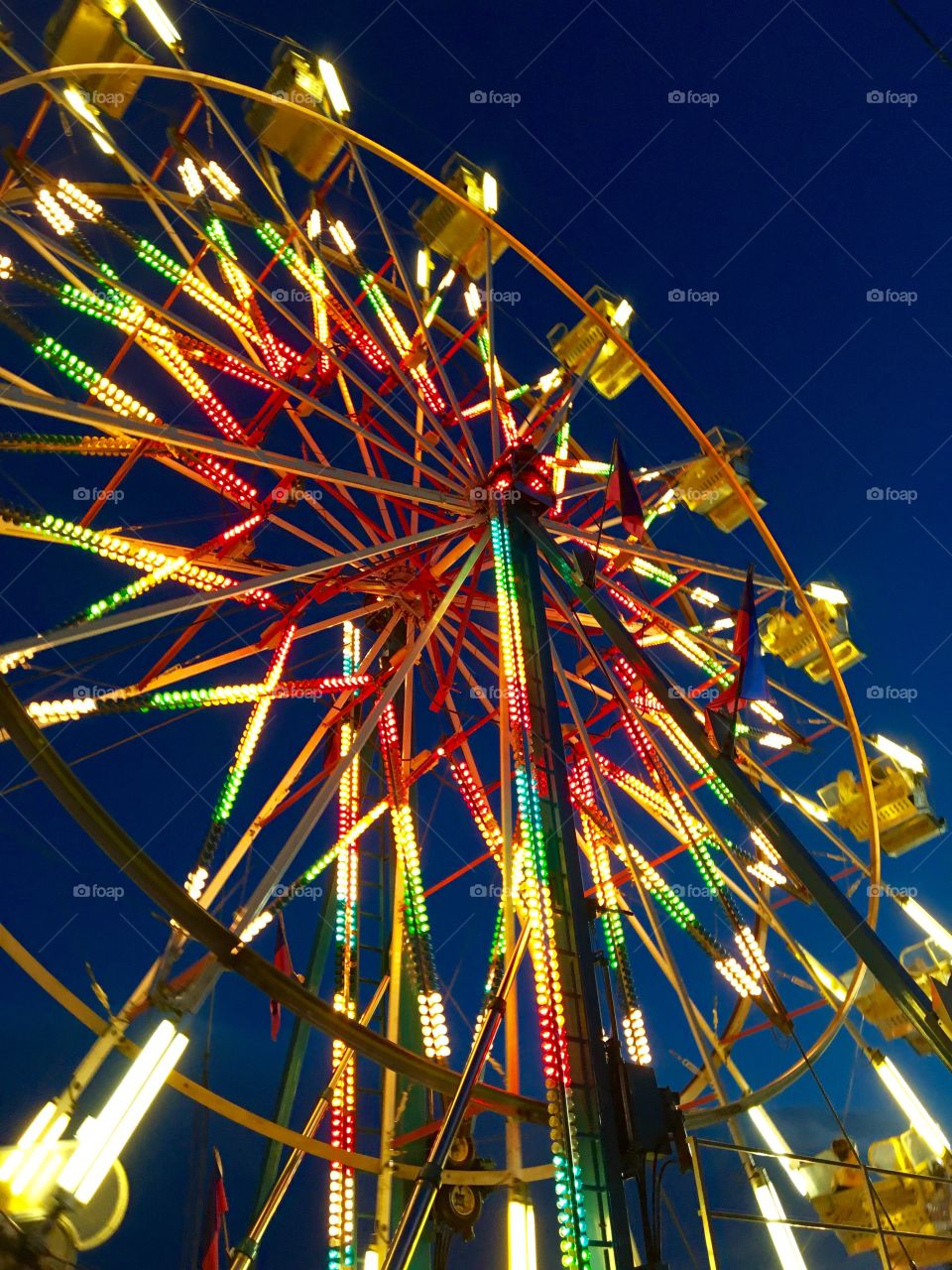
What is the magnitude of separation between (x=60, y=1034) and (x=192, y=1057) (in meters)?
10.5

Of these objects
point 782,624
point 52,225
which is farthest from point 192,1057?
point 52,225

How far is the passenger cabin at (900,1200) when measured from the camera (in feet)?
34.1

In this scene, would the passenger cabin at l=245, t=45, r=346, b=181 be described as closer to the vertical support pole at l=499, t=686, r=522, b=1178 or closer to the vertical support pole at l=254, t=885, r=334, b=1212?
the vertical support pole at l=499, t=686, r=522, b=1178

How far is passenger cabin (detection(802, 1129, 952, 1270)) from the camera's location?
1041 cm

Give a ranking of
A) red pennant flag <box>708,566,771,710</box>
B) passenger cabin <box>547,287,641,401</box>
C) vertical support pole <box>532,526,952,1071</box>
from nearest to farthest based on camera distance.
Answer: vertical support pole <box>532,526,952,1071</box> < red pennant flag <box>708,566,771,710</box> < passenger cabin <box>547,287,641,401</box>

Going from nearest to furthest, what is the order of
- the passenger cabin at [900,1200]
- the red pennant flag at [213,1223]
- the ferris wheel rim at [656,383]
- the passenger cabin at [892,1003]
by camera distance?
the ferris wheel rim at [656,383] → the passenger cabin at [900,1200] → the red pennant flag at [213,1223] → the passenger cabin at [892,1003]

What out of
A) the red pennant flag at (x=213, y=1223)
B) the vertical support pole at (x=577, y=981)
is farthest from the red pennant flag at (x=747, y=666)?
the red pennant flag at (x=213, y=1223)

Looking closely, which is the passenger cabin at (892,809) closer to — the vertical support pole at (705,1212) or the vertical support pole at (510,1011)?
the vertical support pole at (510,1011)

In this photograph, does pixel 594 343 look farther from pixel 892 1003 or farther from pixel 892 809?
pixel 892 1003

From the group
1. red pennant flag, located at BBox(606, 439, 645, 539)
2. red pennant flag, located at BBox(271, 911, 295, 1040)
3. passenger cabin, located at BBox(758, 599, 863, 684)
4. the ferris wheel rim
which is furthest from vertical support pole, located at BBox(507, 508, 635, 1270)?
passenger cabin, located at BBox(758, 599, 863, 684)

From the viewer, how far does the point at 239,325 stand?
1089cm

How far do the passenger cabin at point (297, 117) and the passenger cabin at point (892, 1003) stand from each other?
45.1 ft

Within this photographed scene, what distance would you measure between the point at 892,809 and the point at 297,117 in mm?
12645

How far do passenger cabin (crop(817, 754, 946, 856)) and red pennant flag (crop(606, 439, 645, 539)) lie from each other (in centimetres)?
600
